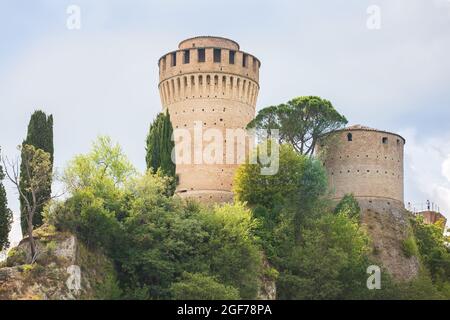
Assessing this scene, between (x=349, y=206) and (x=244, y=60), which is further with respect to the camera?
(x=244, y=60)

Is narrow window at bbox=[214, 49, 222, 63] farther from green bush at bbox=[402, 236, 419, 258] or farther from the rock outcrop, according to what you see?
green bush at bbox=[402, 236, 419, 258]

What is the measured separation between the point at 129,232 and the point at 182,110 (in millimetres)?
13528

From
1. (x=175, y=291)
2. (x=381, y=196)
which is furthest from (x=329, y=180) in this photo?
(x=175, y=291)

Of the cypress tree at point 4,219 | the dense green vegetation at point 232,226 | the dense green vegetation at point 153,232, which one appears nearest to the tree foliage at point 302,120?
the dense green vegetation at point 232,226

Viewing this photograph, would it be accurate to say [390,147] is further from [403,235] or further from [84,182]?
[84,182]

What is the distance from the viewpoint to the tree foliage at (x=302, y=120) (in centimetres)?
4916

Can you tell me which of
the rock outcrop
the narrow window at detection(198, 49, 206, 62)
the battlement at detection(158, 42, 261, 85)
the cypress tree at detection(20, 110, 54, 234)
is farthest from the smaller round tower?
the cypress tree at detection(20, 110, 54, 234)

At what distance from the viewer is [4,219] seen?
37781mm

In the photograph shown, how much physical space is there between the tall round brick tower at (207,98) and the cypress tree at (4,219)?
13442 mm

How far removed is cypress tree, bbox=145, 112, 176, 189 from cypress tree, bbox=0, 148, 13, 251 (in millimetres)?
8698

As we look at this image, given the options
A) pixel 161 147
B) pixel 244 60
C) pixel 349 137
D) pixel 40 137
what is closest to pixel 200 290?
pixel 40 137

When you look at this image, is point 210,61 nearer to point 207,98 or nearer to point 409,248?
point 207,98

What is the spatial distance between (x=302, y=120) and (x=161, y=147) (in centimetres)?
773
